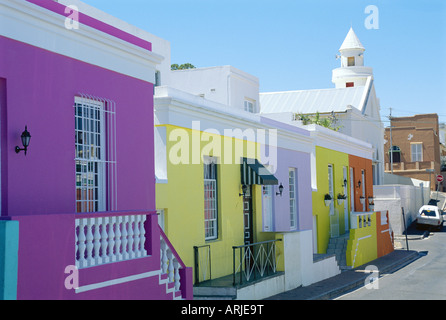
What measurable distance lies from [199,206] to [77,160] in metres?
4.88

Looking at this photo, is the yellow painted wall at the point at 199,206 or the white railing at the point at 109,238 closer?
the white railing at the point at 109,238

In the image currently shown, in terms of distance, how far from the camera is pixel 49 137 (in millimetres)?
8461

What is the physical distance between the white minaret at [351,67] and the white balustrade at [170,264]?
41958mm

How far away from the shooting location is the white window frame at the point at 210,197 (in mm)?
14227

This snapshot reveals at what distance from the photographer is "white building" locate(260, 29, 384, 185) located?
39522 millimetres

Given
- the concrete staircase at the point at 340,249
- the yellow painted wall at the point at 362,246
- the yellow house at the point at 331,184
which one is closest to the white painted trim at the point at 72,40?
the yellow house at the point at 331,184

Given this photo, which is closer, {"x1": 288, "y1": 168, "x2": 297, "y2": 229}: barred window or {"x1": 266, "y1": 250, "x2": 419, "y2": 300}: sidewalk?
{"x1": 266, "y1": 250, "x2": 419, "y2": 300}: sidewalk

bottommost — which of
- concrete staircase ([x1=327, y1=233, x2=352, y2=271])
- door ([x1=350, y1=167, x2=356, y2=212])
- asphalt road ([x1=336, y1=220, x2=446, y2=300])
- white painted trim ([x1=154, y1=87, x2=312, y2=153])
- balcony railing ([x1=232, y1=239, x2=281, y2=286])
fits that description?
asphalt road ([x1=336, y1=220, x2=446, y2=300])

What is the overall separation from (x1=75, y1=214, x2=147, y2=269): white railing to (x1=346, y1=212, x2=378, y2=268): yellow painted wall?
13.6 metres

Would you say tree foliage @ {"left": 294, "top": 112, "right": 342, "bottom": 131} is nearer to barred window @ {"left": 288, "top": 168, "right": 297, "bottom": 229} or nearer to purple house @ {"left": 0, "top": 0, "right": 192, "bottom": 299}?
barred window @ {"left": 288, "top": 168, "right": 297, "bottom": 229}

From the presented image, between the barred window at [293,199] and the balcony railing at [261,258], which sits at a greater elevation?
the barred window at [293,199]

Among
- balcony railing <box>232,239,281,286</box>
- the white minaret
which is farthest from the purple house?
the white minaret

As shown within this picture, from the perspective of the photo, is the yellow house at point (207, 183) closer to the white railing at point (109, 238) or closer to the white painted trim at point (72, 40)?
the white painted trim at point (72, 40)
